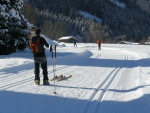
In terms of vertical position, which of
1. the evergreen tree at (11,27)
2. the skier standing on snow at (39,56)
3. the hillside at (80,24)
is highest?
the hillside at (80,24)

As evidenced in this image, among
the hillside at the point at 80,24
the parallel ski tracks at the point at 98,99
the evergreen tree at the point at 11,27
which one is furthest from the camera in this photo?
the hillside at the point at 80,24

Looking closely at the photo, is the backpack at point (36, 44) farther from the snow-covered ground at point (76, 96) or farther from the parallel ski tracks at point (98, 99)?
the parallel ski tracks at point (98, 99)

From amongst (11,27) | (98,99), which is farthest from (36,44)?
(11,27)

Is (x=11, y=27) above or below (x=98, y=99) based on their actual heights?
above

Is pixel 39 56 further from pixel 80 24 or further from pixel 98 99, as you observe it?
pixel 80 24

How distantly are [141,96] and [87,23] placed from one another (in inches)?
6194

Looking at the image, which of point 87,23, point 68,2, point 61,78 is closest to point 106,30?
point 87,23

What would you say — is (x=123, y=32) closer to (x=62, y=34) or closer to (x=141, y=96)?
(x=62, y=34)

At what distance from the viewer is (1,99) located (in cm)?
912

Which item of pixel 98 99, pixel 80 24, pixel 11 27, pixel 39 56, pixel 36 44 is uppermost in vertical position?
pixel 80 24

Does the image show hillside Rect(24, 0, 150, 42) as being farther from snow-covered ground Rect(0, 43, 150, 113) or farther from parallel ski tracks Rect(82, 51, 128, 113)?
Result: parallel ski tracks Rect(82, 51, 128, 113)

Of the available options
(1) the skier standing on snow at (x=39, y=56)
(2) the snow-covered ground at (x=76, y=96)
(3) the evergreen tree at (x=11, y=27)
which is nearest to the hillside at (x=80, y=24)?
(3) the evergreen tree at (x=11, y=27)

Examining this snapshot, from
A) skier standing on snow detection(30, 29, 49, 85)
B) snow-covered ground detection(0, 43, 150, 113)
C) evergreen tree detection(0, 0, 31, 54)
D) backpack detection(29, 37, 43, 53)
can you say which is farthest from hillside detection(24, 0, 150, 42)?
backpack detection(29, 37, 43, 53)

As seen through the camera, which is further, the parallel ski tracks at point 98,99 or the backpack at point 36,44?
the backpack at point 36,44
